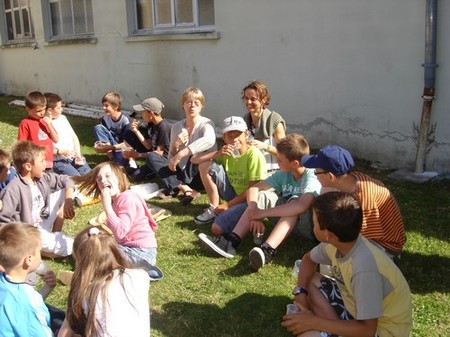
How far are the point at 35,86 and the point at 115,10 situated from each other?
465 centimetres

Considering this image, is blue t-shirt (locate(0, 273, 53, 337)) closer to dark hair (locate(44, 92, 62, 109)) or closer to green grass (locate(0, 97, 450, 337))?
green grass (locate(0, 97, 450, 337))

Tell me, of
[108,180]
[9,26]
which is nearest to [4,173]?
[108,180]

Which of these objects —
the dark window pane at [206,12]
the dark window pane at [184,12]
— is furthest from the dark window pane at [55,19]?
the dark window pane at [206,12]

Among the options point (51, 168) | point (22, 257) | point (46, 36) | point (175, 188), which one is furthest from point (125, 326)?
point (46, 36)

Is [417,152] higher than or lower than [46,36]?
lower

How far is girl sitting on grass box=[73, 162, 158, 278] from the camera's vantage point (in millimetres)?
3852

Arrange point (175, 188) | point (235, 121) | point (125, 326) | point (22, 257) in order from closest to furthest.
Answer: point (125, 326) → point (22, 257) → point (235, 121) → point (175, 188)

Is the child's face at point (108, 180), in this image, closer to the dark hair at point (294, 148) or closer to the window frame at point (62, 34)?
Answer: the dark hair at point (294, 148)

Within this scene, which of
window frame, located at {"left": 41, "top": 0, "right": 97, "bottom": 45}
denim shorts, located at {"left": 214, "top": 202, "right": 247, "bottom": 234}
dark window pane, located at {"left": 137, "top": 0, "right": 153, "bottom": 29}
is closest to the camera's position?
denim shorts, located at {"left": 214, "top": 202, "right": 247, "bottom": 234}

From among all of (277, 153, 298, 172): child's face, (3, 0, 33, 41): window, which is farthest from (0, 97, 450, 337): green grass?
(3, 0, 33, 41): window

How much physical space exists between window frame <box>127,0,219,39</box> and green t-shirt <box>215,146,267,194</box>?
13.2ft

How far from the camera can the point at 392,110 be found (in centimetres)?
631

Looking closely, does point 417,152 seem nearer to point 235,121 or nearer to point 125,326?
point 235,121

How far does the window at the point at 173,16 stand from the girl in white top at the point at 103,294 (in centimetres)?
650
